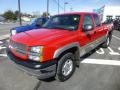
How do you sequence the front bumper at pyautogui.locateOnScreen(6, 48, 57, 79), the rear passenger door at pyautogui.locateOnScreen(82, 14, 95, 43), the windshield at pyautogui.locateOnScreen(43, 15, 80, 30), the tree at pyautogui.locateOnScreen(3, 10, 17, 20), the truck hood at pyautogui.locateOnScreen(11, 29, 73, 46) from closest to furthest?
the front bumper at pyautogui.locateOnScreen(6, 48, 57, 79)
the truck hood at pyautogui.locateOnScreen(11, 29, 73, 46)
the windshield at pyautogui.locateOnScreen(43, 15, 80, 30)
the rear passenger door at pyautogui.locateOnScreen(82, 14, 95, 43)
the tree at pyautogui.locateOnScreen(3, 10, 17, 20)

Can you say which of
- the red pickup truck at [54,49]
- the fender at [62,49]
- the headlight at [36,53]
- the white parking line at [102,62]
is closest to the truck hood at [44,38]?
the red pickup truck at [54,49]

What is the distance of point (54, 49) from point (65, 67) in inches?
34.2

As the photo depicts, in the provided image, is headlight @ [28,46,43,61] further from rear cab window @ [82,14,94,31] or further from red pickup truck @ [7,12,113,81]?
rear cab window @ [82,14,94,31]

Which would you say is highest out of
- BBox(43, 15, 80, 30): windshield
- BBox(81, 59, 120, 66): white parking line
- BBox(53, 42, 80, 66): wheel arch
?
BBox(43, 15, 80, 30): windshield

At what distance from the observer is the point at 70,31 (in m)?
5.09

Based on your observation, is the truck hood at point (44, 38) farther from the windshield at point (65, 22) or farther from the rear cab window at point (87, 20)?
the rear cab window at point (87, 20)

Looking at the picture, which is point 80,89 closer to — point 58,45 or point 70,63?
point 70,63

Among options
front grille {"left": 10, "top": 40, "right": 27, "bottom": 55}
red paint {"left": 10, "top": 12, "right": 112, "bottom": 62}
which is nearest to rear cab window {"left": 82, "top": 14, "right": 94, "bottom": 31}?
red paint {"left": 10, "top": 12, "right": 112, "bottom": 62}

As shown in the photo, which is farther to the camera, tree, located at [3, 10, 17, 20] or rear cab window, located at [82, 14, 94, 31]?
tree, located at [3, 10, 17, 20]

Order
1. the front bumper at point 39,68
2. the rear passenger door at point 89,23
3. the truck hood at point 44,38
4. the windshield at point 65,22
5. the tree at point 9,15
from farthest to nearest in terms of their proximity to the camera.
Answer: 1. the tree at point 9,15
2. the rear passenger door at point 89,23
3. the windshield at point 65,22
4. the truck hood at point 44,38
5. the front bumper at point 39,68

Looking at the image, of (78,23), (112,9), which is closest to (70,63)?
(78,23)

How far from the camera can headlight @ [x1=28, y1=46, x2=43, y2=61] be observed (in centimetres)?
400

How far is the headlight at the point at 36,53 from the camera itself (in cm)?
400

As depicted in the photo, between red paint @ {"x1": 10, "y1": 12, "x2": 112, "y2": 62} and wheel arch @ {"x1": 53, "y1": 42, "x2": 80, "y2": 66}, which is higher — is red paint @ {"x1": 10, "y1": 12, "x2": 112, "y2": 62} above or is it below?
above
